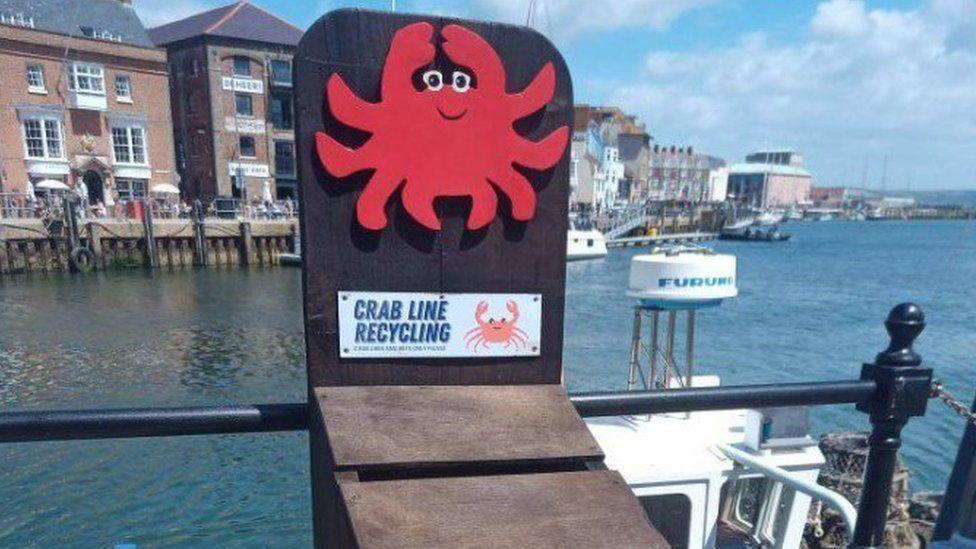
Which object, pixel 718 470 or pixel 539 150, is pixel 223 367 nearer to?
pixel 718 470

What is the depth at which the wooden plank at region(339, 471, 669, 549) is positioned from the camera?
1.12 meters

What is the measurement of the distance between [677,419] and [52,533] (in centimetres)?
892

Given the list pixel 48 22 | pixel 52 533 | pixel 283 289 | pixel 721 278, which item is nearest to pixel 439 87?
pixel 721 278

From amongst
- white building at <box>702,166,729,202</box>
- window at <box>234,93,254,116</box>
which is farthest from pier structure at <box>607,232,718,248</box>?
white building at <box>702,166,729,202</box>

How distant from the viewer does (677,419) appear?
16.5ft

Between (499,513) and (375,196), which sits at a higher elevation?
(375,196)

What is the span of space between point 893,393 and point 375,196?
62.1 inches

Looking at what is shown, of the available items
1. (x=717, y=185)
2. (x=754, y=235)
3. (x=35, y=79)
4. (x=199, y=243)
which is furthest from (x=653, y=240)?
(x=717, y=185)

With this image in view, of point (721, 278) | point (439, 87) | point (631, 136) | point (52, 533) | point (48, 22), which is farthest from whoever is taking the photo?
point (631, 136)

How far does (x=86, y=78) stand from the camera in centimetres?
3759

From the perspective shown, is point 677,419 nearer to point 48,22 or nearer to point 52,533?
point 52,533

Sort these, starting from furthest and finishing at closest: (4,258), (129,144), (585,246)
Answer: (585,246)
(129,144)
(4,258)

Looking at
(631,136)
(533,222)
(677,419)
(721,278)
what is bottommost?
(677,419)

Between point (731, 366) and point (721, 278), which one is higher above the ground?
point (721, 278)
